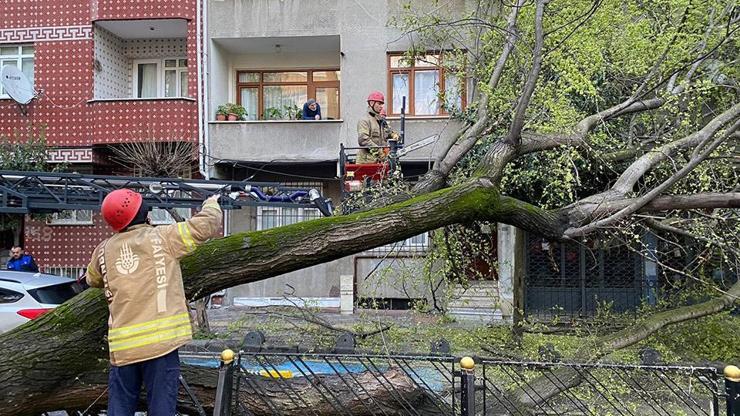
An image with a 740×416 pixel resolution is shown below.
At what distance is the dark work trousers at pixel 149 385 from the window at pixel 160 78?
1314 centimetres

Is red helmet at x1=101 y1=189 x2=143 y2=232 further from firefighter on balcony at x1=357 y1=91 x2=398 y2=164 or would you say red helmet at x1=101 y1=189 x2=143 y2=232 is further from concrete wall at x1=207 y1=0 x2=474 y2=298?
concrete wall at x1=207 y1=0 x2=474 y2=298

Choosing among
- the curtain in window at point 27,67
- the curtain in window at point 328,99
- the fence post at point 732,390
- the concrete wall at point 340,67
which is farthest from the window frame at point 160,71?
the fence post at point 732,390

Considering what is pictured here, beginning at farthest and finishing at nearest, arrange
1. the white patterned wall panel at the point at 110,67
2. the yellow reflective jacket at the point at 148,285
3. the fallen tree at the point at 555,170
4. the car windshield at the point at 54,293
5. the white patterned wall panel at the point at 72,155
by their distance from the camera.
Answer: the white patterned wall panel at the point at 110,67 → the white patterned wall panel at the point at 72,155 → the car windshield at the point at 54,293 → the fallen tree at the point at 555,170 → the yellow reflective jacket at the point at 148,285

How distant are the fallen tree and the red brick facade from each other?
292 inches

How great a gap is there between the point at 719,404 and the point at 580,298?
Answer: 9.48 m

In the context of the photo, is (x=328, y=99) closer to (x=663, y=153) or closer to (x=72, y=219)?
(x=72, y=219)

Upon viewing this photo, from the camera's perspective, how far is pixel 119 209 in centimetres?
374

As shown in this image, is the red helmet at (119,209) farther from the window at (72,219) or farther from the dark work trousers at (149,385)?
the window at (72,219)

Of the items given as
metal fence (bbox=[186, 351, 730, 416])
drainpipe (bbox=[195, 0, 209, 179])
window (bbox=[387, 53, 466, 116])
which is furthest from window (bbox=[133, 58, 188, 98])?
metal fence (bbox=[186, 351, 730, 416])

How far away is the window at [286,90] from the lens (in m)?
15.9

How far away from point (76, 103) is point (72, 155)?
129 cm

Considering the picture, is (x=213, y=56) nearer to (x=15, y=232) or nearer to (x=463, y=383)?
(x=15, y=232)

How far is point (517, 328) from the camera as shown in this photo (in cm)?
853

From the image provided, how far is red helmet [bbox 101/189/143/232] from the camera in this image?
12.3ft
